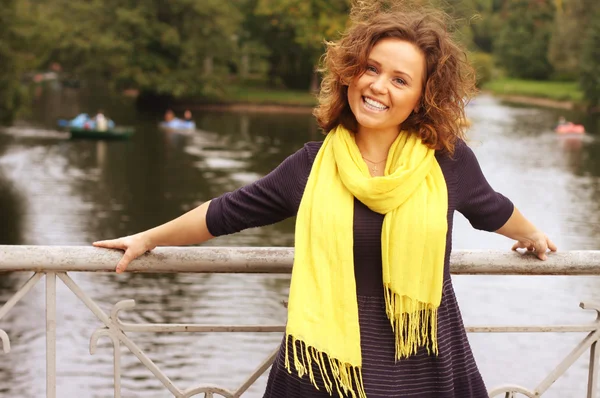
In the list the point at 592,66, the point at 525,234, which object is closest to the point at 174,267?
the point at 525,234

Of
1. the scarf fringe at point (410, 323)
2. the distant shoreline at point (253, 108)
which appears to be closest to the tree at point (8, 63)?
the distant shoreline at point (253, 108)

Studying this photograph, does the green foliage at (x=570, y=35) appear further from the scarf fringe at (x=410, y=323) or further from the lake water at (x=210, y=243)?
the scarf fringe at (x=410, y=323)

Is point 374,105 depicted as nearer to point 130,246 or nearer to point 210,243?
point 130,246

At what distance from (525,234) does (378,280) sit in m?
0.58

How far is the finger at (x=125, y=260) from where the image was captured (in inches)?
98.0

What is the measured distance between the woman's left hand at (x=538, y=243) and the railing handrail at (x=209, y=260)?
0.06ft

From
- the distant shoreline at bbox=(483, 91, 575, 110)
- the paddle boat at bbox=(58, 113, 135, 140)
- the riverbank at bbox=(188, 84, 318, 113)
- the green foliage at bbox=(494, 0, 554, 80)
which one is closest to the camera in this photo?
the paddle boat at bbox=(58, 113, 135, 140)

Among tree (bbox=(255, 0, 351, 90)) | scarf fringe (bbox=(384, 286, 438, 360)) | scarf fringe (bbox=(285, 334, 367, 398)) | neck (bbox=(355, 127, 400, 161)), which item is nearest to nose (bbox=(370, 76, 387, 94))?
neck (bbox=(355, 127, 400, 161))

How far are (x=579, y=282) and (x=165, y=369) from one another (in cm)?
811

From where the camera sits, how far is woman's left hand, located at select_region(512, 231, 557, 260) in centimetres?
265

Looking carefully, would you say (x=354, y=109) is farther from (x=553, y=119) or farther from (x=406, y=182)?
(x=553, y=119)

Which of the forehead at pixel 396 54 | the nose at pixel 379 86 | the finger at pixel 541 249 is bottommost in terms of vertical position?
the finger at pixel 541 249

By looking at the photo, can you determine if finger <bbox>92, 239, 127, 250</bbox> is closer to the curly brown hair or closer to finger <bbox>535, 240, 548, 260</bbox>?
the curly brown hair

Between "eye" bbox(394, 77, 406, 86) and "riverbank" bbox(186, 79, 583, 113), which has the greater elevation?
"eye" bbox(394, 77, 406, 86)
